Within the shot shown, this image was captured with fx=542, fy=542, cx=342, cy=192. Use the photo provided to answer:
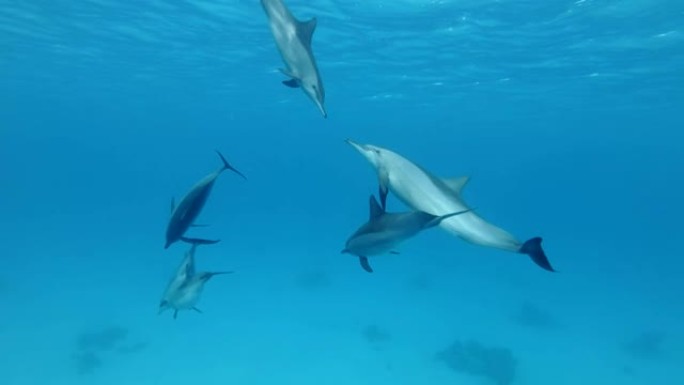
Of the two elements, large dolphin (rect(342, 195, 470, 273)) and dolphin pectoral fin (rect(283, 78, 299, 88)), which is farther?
large dolphin (rect(342, 195, 470, 273))

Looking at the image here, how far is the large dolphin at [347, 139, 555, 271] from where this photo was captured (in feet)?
10.0

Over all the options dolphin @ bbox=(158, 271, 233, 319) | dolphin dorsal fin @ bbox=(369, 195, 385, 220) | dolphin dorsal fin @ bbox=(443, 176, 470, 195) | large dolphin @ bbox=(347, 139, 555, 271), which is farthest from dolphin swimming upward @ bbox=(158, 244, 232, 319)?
dolphin dorsal fin @ bbox=(443, 176, 470, 195)

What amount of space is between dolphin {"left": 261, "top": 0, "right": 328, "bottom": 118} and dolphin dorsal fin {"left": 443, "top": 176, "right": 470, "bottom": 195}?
102 centimetres

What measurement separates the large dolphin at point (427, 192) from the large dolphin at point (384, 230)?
88mm

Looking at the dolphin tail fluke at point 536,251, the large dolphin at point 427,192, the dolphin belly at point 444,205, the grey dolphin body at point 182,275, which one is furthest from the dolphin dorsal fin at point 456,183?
the grey dolphin body at point 182,275

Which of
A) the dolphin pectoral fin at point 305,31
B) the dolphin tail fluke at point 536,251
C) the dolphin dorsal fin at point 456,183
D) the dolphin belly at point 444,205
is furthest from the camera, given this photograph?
the dolphin dorsal fin at point 456,183

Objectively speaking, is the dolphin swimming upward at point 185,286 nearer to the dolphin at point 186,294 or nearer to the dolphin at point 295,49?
the dolphin at point 186,294

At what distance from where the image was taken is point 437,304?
29.6 metres

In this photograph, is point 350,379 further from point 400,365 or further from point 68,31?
point 68,31

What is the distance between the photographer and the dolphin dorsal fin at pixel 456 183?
11.4ft

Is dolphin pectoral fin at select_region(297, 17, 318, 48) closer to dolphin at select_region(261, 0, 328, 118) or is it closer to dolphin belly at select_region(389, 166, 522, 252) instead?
dolphin at select_region(261, 0, 328, 118)

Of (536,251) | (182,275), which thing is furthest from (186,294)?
(536,251)

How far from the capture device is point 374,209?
3832 millimetres

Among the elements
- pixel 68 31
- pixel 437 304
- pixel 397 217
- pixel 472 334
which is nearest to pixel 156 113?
pixel 68 31
